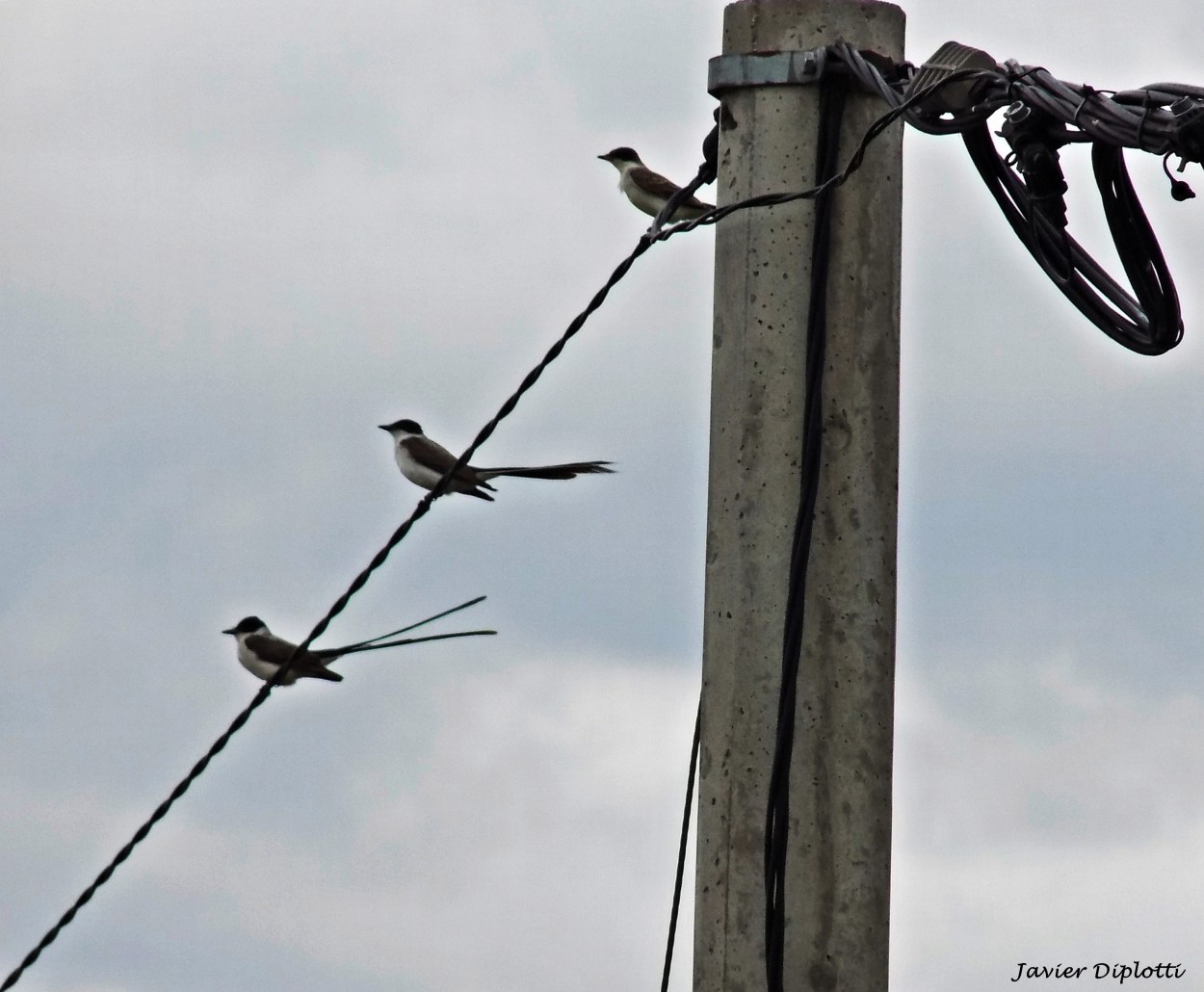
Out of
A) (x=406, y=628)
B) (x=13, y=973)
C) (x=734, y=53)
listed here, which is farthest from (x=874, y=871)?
(x=13, y=973)

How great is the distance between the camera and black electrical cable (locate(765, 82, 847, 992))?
4090 millimetres

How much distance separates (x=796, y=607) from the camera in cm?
412

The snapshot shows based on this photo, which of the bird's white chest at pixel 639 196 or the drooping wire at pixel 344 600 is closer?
the drooping wire at pixel 344 600

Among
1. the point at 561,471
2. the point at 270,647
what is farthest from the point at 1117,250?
the point at 270,647

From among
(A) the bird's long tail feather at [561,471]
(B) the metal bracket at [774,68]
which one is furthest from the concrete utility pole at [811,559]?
(A) the bird's long tail feather at [561,471]

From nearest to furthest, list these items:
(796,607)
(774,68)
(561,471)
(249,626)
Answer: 1. (796,607)
2. (774,68)
3. (561,471)
4. (249,626)

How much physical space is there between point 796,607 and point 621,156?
711 cm

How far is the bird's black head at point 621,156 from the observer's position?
1077cm

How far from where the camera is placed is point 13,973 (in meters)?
6.22

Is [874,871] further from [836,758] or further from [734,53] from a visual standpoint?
[734,53]

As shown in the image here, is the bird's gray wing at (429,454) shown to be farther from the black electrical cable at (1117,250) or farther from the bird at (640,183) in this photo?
the black electrical cable at (1117,250)

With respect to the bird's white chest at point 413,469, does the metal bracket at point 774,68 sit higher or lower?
lower

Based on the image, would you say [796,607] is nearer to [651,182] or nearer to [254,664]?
[651,182]

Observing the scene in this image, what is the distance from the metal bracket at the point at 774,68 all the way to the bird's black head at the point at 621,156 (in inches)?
248
